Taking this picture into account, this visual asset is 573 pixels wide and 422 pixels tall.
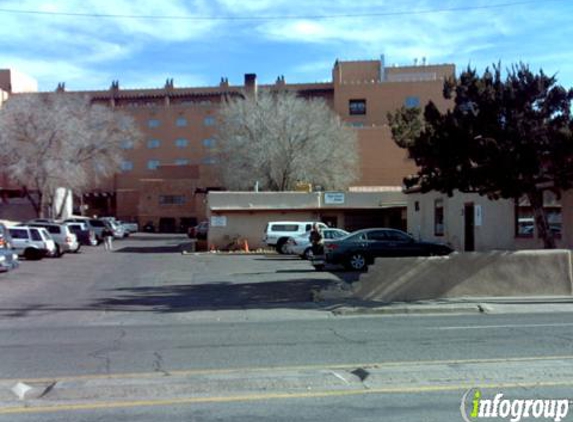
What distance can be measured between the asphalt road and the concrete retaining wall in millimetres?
1934

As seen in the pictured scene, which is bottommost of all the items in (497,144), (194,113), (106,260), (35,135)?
(106,260)

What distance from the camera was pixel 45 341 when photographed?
37.1ft

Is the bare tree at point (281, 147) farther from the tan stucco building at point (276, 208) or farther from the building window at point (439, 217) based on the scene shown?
the building window at point (439, 217)

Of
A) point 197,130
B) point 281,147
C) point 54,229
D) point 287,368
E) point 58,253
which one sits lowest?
point 58,253

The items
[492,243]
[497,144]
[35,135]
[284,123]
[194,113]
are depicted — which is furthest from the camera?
[194,113]

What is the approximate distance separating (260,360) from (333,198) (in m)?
33.1

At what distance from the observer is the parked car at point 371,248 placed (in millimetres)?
24203

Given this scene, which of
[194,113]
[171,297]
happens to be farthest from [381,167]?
[171,297]

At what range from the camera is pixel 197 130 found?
9019 cm

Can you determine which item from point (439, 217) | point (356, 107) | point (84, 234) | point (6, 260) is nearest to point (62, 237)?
point (84, 234)

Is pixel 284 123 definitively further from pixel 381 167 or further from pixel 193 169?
pixel 193 169

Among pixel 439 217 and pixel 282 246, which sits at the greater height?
pixel 439 217

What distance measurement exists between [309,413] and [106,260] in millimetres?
29584

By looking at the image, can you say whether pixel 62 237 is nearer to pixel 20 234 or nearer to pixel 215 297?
pixel 20 234
